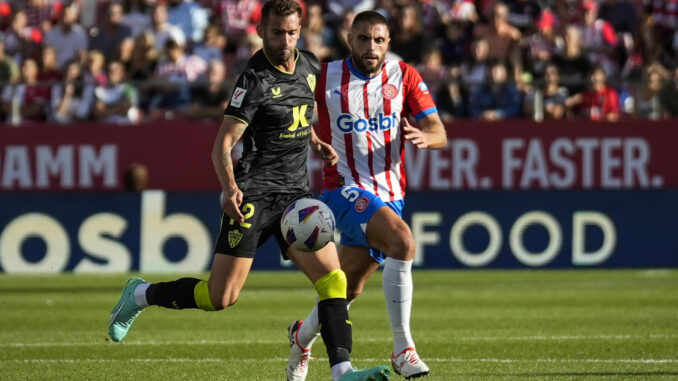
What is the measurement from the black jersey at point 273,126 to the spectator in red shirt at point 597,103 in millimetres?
10544

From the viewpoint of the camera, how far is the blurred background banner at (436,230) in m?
16.6

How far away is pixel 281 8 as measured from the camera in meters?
7.20

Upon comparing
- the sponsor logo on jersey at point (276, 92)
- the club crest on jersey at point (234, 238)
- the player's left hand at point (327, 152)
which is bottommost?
the club crest on jersey at point (234, 238)

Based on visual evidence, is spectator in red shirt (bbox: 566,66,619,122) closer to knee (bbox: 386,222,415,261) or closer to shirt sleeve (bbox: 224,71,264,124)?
knee (bbox: 386,222,415,261)

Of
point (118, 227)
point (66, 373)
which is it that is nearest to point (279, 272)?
point (118, 227)

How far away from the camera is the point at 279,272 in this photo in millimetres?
17188

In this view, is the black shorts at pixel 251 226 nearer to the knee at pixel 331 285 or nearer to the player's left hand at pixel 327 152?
the knee at pixel 331 285

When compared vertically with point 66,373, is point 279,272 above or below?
below

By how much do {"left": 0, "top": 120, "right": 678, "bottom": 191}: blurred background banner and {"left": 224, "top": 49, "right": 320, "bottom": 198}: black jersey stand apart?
387 inches

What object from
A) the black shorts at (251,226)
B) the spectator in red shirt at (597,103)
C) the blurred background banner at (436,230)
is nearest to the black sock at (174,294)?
the black shorts at (251,226)

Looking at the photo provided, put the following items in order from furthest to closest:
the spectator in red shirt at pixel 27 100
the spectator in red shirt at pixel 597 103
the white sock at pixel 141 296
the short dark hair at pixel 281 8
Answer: the spectator in red shirt at pixel 27 100
the spectator in red shirt at pixel 597 103
the white sock at pixel 141 296
the short dark hair at pixel 281 8

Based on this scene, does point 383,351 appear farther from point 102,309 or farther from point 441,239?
point 441,239

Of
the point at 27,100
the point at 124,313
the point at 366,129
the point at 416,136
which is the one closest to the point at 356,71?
the point at 366,129

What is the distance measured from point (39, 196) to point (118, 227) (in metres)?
1.20
